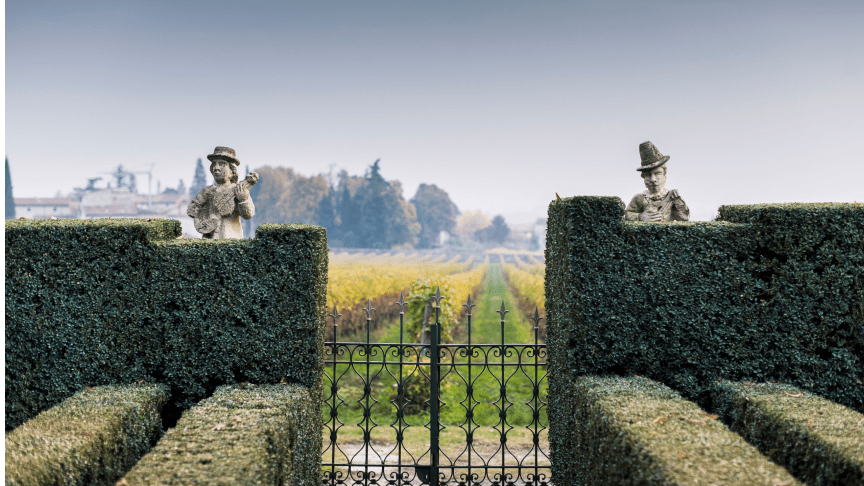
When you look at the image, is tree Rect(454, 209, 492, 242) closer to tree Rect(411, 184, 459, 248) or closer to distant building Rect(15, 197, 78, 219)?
tree Rect(411, 184, 459, 248)

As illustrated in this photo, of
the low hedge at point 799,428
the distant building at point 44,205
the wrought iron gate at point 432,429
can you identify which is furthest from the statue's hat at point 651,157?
the distant building at point 44,205

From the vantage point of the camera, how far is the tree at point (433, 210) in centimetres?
9344

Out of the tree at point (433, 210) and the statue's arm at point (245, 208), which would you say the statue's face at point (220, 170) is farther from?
the tree at point (433, 210)

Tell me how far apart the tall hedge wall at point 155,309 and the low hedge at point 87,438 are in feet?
1.29

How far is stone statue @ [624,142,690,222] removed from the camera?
5.40 m

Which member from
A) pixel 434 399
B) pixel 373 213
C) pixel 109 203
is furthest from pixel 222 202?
pixel 109 203

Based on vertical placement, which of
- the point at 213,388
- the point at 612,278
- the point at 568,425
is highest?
the point at 612,278

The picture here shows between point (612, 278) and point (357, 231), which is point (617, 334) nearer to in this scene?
point (612, 278)

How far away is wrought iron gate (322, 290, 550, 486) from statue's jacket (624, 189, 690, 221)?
173 cm

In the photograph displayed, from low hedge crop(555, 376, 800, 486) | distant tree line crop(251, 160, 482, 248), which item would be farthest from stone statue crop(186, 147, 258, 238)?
distant tree line crop(251, 160, 482, 248)

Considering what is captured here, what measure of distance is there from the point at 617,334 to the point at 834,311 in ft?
6.95

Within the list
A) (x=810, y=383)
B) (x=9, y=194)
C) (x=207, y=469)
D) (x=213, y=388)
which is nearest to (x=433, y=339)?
(x=213, y=388)

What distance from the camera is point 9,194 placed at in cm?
4975

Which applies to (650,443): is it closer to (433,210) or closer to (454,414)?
(454,414)
